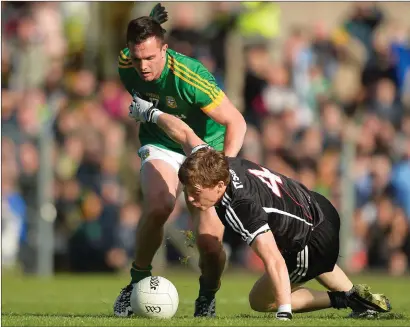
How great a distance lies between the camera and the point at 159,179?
32.0 ft

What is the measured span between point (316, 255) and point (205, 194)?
4.67 feet

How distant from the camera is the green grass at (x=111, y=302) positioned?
8.37 meters

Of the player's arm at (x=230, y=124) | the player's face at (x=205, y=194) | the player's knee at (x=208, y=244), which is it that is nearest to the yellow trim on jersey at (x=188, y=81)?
the player's arm at (x=230, y=124)

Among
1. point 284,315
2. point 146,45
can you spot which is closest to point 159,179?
point 146,45

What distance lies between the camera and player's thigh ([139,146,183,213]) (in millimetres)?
9633

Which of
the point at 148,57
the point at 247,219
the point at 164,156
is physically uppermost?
the point at 148,57

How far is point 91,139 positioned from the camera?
1778cm

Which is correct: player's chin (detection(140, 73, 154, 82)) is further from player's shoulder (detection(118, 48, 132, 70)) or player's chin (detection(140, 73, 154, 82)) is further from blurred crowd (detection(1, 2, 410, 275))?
blurred crowd (detection(1, 2, 410, 275))

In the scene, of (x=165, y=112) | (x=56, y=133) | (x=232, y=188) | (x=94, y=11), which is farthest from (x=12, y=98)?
(x=232, y=188)

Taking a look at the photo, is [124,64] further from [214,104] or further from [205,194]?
[205,194]

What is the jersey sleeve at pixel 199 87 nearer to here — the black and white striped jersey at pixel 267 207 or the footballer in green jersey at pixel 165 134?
the footballer in green jersey at pixel 165 134

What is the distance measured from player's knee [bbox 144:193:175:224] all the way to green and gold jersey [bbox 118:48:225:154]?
0.60 metres

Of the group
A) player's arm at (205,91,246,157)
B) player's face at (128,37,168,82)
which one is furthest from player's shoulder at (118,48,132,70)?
player's arm at (205,91,246,157)

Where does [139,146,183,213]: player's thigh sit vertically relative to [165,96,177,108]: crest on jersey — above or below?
below
